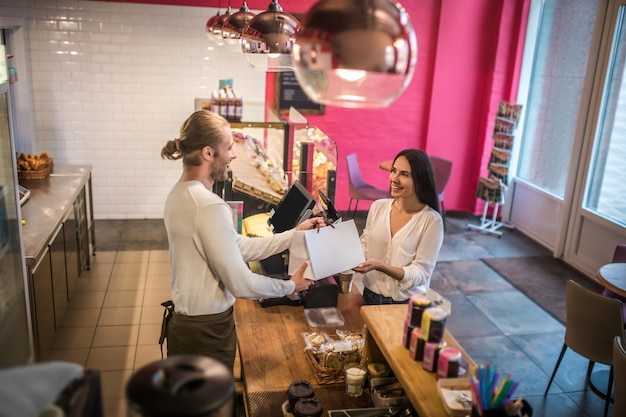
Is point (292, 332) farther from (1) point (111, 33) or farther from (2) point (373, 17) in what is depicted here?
(1) point (111, 33)

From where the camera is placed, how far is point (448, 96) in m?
8.39

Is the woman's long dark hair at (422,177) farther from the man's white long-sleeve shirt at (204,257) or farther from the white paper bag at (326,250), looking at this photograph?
the man's white long-sleeve shirt at (204,257)

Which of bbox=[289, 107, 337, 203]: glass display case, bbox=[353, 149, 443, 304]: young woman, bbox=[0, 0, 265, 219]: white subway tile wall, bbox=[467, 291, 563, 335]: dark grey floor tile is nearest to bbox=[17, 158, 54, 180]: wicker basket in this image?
bbox=[0, 0, 265, 219]: white subway tile wall

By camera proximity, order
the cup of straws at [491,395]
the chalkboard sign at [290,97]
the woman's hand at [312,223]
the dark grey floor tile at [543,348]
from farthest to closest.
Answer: the chalkboard sign at [290,97] < the dark grey floor tile at [543,348] < the woman's hand at [312,223] < the cup of straws at [491,395]

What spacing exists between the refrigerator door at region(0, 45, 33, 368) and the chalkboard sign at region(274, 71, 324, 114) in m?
4.89

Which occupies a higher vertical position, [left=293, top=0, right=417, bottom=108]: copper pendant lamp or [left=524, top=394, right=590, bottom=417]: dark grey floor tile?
[left=293, top=0, right=417, bottom=108]: copper pendant lamp

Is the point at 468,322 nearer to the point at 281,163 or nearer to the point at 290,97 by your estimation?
the point at 281,163

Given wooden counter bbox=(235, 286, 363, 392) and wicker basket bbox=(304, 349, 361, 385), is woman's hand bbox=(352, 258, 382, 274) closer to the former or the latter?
wooden counter bbox=(235, 286, 363, 392)

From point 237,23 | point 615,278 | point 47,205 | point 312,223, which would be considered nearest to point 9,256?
point 47,205

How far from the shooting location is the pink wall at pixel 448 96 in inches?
319

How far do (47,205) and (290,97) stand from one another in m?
3.94

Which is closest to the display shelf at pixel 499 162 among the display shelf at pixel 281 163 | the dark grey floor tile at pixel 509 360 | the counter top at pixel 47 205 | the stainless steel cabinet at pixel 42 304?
the dark grey floor tile at pixel 509 360

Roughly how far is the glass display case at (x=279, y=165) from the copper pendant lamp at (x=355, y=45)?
8.07 feet

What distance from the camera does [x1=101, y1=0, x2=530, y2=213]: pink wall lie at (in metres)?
8.10
